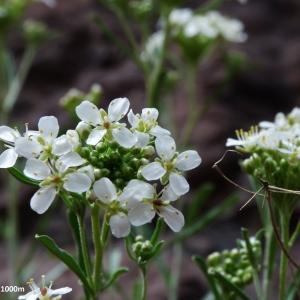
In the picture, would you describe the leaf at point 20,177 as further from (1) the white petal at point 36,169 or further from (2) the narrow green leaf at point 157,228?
(2) the narrow green leaf at point 157,228

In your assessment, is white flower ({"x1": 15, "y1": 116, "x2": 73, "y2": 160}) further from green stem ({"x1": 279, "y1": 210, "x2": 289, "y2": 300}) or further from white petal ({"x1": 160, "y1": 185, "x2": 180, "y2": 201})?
green stem ({"x1": 279, "y1": 210, "x2": 289, "y2": 300})

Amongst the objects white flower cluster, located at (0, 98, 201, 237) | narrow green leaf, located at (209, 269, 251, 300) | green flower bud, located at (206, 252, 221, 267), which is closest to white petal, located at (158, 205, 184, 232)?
white flower cluster, located at (0, 98, 201, 237)

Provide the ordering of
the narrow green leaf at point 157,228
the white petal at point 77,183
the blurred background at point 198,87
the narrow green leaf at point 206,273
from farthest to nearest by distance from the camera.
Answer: the blurred background at point 198,87, the narrow green leaf at point 206,273, the narrow green leaf at point 157,228, the white petal at point 77,183

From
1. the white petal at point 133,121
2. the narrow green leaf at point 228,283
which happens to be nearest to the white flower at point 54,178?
the white petal at point 133,121

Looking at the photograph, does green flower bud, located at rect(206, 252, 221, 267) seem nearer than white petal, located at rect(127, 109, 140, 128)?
No

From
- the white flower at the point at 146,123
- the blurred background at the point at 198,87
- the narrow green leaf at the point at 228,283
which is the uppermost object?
the blurred background at the point at 198,87

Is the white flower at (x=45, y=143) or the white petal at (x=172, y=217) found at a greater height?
the white flower at (x=45, y=143)

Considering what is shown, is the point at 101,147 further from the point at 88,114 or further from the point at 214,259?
the point at 214,259
